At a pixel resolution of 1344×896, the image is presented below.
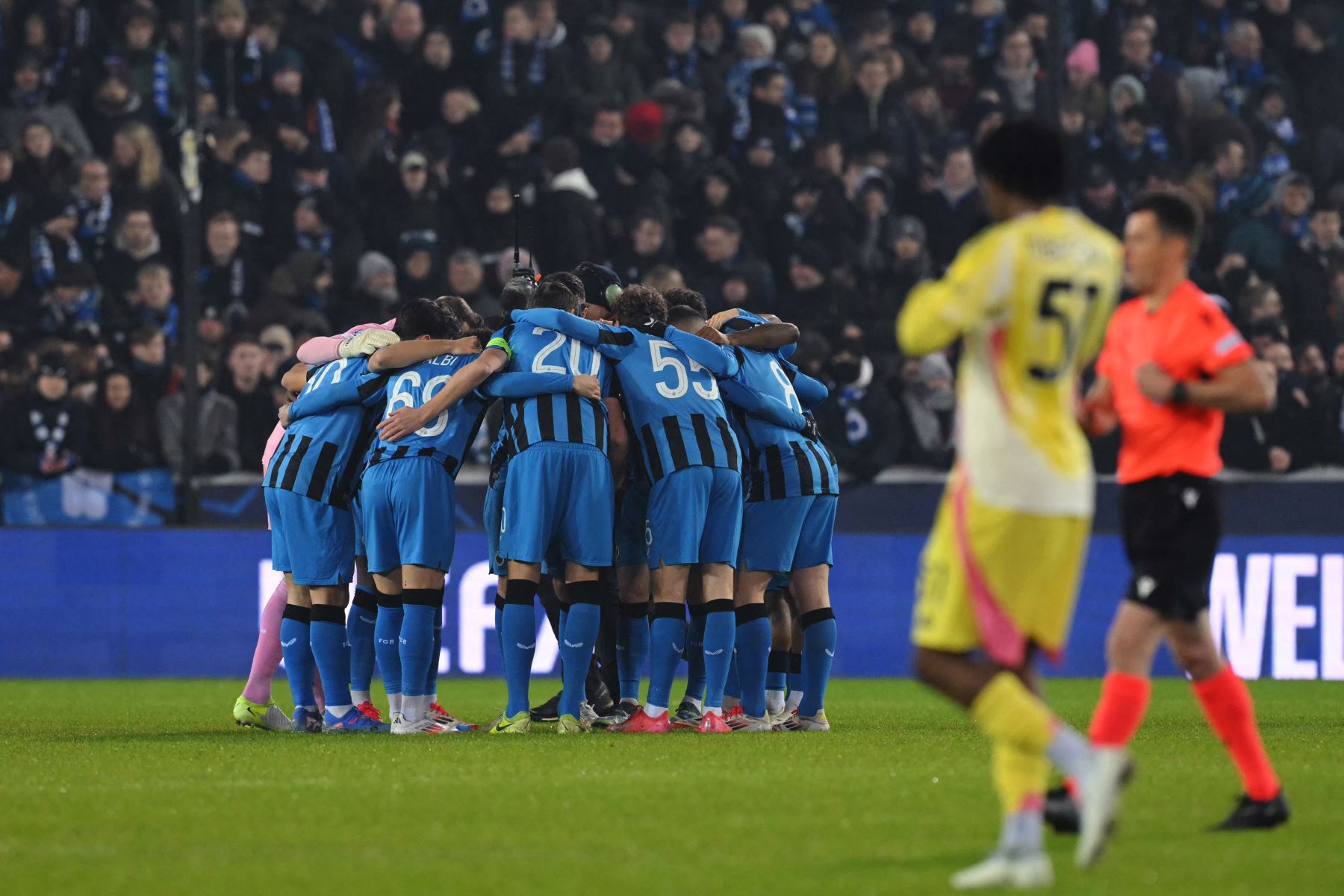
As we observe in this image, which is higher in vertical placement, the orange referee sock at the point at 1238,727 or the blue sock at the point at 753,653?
the orange referee sock at the point at 1238,727

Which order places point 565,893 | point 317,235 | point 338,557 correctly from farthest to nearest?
point 317,235, point 338,557, point 565,893

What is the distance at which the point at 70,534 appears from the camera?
13281 millimetres

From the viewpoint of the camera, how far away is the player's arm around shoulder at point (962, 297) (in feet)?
14.3

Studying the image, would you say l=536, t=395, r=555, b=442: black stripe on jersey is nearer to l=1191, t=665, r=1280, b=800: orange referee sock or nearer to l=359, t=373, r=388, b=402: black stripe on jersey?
l=359, t=373, r=388, b=402: black stripe on jersey

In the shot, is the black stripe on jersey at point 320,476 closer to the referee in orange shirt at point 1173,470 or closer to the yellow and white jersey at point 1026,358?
the referee in orange shirt at point 1173,470

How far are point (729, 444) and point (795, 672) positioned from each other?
58.6 inches

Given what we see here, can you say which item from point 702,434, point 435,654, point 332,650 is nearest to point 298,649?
point 332,650

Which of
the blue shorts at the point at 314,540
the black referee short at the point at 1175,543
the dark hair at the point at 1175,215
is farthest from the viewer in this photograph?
the blue shorts at the point at 314,540

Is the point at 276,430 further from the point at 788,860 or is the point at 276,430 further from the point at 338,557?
the point at 788,860

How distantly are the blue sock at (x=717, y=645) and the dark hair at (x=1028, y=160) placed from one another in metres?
4.52

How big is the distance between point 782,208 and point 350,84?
144 inches

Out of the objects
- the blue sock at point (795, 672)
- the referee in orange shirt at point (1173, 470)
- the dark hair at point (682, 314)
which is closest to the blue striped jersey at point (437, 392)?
the dark hair at point (682, 314)

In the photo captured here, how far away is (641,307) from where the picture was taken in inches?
365

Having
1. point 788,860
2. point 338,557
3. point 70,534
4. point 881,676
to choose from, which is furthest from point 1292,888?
point 70,534
